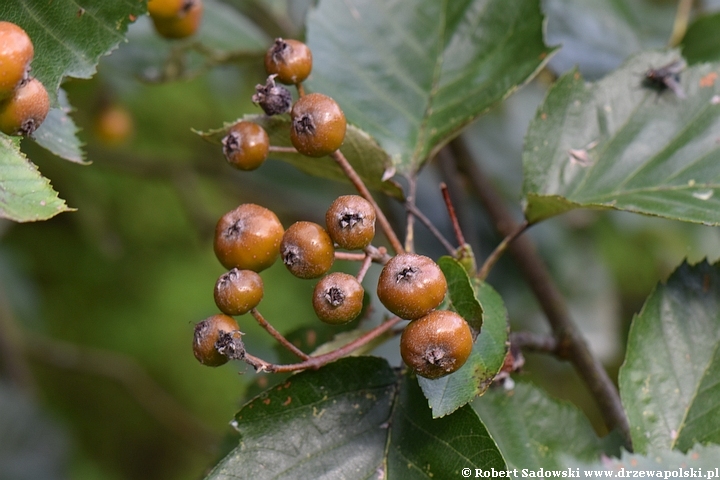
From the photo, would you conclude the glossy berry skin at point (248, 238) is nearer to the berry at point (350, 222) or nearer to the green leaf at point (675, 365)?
the berry at point (350, 222)

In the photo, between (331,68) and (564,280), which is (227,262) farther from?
(564,280)

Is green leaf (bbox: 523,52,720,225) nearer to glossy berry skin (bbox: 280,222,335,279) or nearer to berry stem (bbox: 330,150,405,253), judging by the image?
berry stem (bbox: 330,150,405,253)

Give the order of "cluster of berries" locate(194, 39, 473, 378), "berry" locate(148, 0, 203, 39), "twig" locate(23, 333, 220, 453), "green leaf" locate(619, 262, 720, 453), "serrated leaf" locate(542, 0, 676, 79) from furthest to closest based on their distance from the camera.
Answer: "twig" locate(23, 333, 220, 453) → "serrated leaf" locate(542, 0, 676, 79) → "berry" locate(148, 0, 203, 39) → "green leaf" locate(619, 262, 720, 453) → "cluster of berries" locate(194, 39, 473, 378)

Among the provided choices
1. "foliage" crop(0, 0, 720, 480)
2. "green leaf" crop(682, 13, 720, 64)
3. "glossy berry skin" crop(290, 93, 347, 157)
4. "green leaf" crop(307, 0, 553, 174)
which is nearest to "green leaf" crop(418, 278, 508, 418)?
"foliage" crop(0, 0, 720, 480)

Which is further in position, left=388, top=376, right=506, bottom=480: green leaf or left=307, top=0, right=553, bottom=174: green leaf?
left=307, top=0, right=553, bottom=174: green leaf

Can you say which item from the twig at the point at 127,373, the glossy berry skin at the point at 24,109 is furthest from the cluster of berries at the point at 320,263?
the twig at the point at 127,373

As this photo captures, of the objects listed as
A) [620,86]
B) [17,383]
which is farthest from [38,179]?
[17,383]
